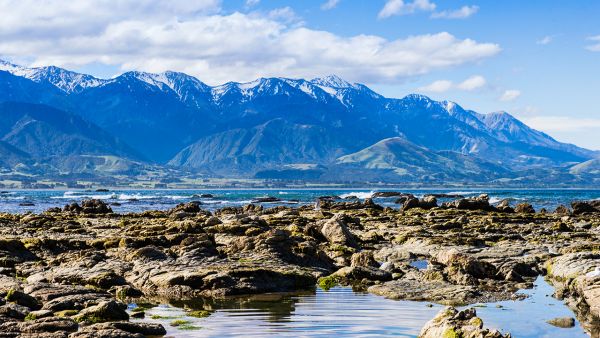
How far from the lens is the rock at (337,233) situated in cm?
5228

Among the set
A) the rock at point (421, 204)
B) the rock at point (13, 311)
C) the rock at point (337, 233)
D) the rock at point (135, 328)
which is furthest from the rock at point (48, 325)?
the rock at point (421, 204)

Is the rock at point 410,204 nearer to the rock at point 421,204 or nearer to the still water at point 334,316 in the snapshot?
the rock at point 421,204

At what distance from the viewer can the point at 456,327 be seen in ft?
69.1

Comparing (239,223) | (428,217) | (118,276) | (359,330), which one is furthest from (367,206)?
(359,330)

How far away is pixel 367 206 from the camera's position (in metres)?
110

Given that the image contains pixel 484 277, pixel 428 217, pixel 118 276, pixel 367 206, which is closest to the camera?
pixel 118 276

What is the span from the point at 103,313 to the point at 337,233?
2896 cm

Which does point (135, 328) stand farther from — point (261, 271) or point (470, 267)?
point (470, 267)

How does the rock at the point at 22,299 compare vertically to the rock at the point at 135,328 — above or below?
above

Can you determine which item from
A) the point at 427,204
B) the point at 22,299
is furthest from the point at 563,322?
the point at 427,204

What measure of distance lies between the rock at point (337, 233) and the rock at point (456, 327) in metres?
29.2

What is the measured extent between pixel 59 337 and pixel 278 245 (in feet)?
66.9

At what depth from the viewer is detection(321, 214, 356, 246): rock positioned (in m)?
52.3

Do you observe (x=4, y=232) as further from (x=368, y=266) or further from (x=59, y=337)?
(x=59, y=337)
